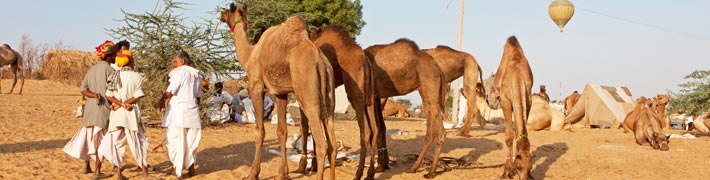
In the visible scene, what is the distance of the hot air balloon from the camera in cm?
3225

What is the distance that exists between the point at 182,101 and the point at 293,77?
1.72m

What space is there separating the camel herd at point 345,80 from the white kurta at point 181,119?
77 centimetres

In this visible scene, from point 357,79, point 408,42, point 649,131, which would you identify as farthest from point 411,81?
point 649,131

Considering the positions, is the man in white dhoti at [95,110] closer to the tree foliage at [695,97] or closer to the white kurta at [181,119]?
the white kurta at [181,119]

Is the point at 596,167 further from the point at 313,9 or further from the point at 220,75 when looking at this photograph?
the point at 313,9

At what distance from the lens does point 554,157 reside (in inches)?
531

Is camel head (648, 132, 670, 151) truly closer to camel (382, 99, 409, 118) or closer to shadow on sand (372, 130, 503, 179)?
shadow on sand (372, 130, 503, 179)

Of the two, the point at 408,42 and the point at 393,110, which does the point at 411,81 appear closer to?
the point at 408,42

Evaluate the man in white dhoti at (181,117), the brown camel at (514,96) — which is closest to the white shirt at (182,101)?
the man in white dhoti at (181,117)

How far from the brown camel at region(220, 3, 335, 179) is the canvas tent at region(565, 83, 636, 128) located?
1769 centimetres

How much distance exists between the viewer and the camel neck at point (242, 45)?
937cm

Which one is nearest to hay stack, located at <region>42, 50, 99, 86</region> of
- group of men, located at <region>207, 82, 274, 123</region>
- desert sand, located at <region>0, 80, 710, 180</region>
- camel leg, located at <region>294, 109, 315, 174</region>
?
desert sand, located at <region>0, 80, 710, 180</region>

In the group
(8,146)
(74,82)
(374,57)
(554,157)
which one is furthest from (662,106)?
(74,82)

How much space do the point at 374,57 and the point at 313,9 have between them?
25.7 meters
